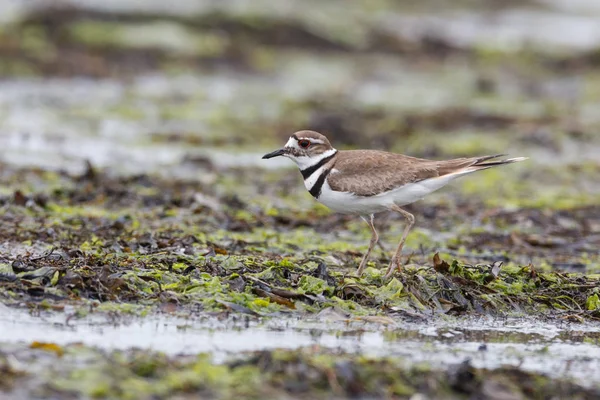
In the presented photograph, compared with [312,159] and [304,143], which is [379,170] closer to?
[312,159]

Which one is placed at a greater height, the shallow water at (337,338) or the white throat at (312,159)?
the white throat at (312,159)

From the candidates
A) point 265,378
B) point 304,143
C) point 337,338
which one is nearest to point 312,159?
point 304,143

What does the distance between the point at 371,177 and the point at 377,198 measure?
17 centimetres

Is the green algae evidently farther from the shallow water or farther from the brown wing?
the brown wing

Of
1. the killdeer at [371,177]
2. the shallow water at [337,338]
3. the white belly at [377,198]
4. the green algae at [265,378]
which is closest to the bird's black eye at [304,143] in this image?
the killdeer at [371,177]

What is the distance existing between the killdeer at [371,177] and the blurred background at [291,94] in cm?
212

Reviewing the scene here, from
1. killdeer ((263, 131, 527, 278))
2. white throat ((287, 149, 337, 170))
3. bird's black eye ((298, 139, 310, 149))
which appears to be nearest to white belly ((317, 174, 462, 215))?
killdeer ((263, 131, 527, 278))

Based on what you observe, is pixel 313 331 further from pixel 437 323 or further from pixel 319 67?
pixel 319 67

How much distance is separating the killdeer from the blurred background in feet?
6.95

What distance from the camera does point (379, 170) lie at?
801cm

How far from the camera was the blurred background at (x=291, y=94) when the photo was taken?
12789 millimetres

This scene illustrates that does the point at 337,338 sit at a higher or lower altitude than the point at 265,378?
lower

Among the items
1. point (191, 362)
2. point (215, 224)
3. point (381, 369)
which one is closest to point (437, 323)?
point (381, 369)

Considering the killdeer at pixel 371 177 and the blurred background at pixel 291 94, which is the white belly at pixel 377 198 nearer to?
the killdeer at pixel 371 177
